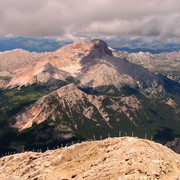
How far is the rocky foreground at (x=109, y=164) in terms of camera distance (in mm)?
104625

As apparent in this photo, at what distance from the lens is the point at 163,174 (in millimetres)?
104000

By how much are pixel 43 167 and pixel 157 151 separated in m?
66.8

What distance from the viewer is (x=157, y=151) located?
5098 inches

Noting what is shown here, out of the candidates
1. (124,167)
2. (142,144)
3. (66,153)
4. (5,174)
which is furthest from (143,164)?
(5,174)

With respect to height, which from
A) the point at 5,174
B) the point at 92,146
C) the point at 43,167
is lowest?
the point at 5,174

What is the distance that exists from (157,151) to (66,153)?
56.0 meters

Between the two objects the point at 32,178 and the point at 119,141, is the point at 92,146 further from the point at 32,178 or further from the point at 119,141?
the point at 32,178

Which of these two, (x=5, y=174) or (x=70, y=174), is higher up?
(x=70, y=174)

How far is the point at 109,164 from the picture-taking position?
115 m

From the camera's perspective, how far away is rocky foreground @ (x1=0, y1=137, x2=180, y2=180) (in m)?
105

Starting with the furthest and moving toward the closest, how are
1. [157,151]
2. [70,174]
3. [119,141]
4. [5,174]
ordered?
[5,174]
[119,141]
[157,151]
[70,174]

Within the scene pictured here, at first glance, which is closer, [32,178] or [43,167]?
[32,178]

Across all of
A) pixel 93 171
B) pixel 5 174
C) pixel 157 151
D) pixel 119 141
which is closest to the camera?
pixel 93 171

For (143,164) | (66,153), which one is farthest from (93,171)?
(66,153)
